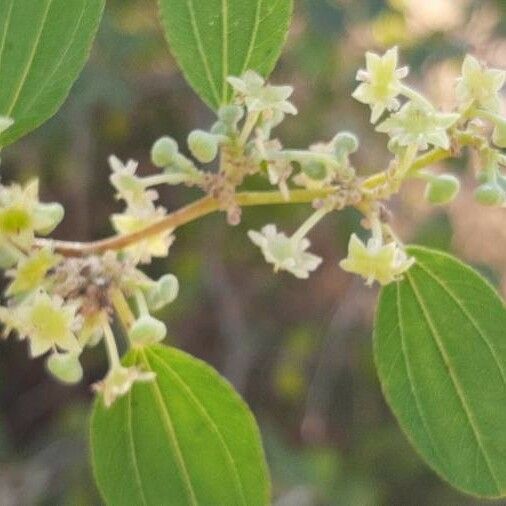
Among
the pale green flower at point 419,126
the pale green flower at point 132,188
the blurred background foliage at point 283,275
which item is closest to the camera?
the pale green flower at point 419,126

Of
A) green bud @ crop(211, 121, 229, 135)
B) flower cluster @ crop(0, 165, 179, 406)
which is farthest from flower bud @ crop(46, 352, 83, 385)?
green bud @ crop(211, 121, 229, 135)

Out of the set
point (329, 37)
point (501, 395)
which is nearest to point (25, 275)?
point (501, 395)

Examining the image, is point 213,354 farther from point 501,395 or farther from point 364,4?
point 501,395

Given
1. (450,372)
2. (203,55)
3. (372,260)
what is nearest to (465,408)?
(450,372)

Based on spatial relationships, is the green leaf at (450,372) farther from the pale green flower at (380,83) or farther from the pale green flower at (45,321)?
the pale green flower at (45,321)

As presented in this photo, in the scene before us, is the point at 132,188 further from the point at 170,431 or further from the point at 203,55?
the point at 170,431

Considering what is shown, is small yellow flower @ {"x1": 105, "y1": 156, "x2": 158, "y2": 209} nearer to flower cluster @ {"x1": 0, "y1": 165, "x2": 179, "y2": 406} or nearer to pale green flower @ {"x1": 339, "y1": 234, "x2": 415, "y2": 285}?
flower cluster @ {"x1": 0, "y1": 165, "x2": 179, "y2": 406}

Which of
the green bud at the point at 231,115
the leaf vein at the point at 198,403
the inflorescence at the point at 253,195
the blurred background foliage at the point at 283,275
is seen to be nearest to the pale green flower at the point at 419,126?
the inflorescence at the point at 253,195
